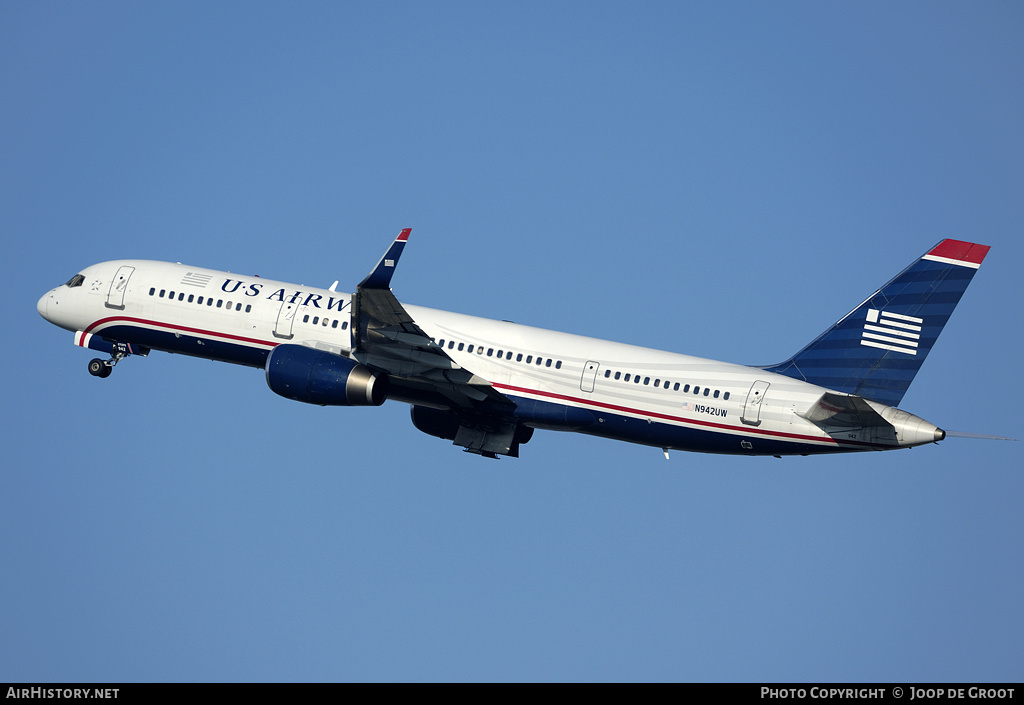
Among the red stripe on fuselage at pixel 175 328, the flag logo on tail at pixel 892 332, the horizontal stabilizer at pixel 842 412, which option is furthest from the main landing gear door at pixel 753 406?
the red stripe on fuselage at pixel 175 328

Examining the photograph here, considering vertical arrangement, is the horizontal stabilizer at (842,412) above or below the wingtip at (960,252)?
below

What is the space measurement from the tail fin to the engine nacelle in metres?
14.6

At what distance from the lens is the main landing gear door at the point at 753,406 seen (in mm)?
42750

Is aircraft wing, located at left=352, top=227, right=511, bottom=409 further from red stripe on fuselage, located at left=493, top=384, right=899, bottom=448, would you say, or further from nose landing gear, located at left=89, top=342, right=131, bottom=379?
nose landing gear, located at left=89, top=342, right=131, bottom=379

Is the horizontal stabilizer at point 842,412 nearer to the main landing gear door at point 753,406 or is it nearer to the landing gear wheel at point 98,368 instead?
the main landing gear door at point 753,406

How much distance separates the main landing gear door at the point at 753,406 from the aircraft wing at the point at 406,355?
8285 millimetres

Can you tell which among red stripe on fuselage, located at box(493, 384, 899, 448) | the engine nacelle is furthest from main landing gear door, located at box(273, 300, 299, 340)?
red stripe on fuselage, located at box(493, 384, 899, 448)

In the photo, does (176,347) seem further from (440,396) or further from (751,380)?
(751,380)

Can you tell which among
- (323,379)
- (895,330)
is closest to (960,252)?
(895,330)

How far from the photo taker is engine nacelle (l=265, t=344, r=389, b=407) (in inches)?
1727

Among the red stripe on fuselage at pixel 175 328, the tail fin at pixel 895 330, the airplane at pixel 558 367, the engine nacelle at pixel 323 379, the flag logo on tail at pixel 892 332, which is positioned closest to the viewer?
the airplane at pixel 558 367
